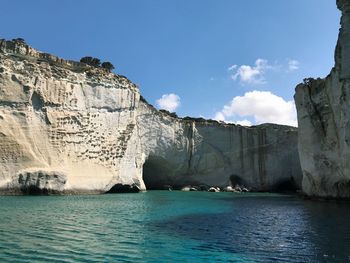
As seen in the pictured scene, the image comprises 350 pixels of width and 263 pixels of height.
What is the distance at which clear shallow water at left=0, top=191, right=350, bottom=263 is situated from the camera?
967cm

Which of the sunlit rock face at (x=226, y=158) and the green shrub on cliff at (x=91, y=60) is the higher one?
the green shrub on cliff at (x=91, y=60)

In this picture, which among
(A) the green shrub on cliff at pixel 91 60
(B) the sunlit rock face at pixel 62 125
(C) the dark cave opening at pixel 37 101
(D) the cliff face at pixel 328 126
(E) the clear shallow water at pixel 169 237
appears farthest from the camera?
(A) the green shrub on cliff at pixel 91 60

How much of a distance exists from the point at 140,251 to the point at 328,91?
68.5ft

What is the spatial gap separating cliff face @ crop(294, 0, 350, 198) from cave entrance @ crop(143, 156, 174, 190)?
1958 centimetres

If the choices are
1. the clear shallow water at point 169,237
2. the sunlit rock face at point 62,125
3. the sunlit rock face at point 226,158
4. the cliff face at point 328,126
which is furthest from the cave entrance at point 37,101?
the cliff face at point 328,126

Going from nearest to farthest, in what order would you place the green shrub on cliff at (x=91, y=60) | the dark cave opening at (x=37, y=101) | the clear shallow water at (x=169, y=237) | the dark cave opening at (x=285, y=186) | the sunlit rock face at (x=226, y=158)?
the clear shallow water at (x=169, y=237) < the dark cave opening at (x=37, y=101) < the sunlit rock face at (x=226, y=158) < the dark cave opening at (x=285, y=186) < the green shrub on cliff at (x=91, y=60)

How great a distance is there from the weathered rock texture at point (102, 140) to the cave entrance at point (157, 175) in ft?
0.40

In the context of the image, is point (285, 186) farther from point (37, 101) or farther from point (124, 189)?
point (37, 101)

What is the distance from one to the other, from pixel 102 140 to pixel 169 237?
2456cm

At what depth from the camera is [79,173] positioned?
32.7 metres

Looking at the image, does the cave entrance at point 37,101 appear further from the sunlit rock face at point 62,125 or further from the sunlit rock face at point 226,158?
the sunlit rock face at point 226,158

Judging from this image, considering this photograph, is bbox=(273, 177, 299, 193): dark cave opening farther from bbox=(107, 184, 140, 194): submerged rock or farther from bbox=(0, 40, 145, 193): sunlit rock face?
bbox=(107, 184, 140, 194): submerged rock

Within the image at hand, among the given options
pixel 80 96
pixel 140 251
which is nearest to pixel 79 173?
pixel 80 96

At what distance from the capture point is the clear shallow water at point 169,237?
9.67 m
